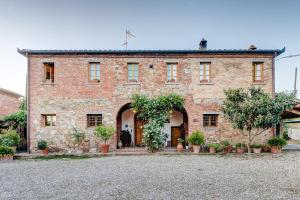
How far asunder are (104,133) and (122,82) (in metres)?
3.33

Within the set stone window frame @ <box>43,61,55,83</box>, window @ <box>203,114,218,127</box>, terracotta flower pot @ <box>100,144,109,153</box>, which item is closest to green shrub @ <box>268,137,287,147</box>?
window @ <box>203,114,218,127</box>

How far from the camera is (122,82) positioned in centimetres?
1223

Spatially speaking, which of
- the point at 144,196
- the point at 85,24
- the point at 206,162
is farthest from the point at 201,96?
the point at 85,24

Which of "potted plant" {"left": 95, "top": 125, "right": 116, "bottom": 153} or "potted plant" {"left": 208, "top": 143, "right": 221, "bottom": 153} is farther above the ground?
"potted plant" {"left": 95, "top": 125, "right": 116, "bottom": 153}

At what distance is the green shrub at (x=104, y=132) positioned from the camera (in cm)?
1105

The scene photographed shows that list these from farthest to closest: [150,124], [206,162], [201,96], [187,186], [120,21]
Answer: [120,21] < [201,96] < [150,124] < [206,162] < [187,186]

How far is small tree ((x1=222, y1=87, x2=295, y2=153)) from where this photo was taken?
9762 mm

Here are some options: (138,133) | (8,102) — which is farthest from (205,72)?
(8,102)

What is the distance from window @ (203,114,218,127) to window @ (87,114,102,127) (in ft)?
21.7

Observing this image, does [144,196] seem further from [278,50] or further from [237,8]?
[237,8]

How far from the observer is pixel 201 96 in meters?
12.2

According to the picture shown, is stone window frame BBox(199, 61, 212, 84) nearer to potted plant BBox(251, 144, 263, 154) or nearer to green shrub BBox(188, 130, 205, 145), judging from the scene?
green shrub BBox(188, 130, 205, 145)

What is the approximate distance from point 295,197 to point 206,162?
4367mm

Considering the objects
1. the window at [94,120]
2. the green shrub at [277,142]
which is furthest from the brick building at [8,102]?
the green shrub at [277,142]
